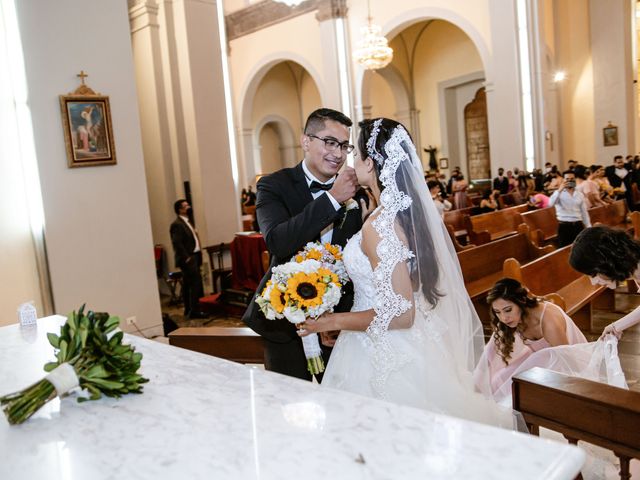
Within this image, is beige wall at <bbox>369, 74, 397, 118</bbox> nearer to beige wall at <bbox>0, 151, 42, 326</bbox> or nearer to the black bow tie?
beige wall at <bbox>0, 151, 42, 326</bbox>

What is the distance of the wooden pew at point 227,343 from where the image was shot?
10.5 ft

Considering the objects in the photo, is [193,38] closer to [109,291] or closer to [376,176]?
[109,291]

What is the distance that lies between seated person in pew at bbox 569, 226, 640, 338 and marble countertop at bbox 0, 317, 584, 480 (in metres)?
1.55

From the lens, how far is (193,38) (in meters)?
8.67

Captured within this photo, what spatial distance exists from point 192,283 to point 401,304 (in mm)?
6077

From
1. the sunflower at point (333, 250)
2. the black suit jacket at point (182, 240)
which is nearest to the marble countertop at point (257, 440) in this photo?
the sunflower at point (333, 250)

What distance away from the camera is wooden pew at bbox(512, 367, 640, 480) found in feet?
6.77

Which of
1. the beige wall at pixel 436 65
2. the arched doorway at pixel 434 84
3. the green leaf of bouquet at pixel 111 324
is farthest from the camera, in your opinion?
the arched doorway at pixel 434 84

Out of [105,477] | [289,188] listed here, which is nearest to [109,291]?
[289,188]

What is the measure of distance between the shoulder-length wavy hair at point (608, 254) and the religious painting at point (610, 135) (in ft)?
52.6

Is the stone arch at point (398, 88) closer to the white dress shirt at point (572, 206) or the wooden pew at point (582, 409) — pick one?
the white dress shirt at point (572, 206)

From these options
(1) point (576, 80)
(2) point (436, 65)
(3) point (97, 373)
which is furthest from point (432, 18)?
(3) point (97, 373)

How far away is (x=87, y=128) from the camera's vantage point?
19.1 ft

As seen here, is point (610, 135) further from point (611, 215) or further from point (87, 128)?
point (87, 128)
